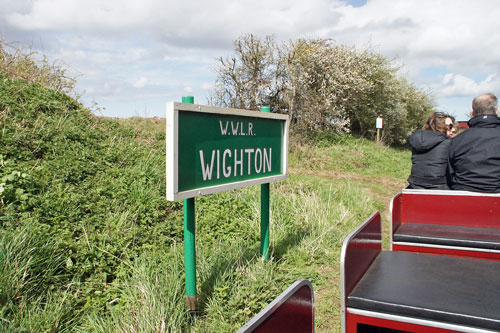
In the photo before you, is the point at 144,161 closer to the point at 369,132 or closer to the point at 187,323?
the point at 187,323

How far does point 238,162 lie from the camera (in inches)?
111

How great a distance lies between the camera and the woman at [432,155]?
4.23 meters

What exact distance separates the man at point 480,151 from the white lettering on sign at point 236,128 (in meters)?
2.31

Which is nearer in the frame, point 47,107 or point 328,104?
point 47,107

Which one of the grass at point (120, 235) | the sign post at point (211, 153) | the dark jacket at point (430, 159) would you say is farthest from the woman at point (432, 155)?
the sign post at point (211, 153)

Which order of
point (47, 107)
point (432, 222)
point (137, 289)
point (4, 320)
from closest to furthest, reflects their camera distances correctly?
1. point (4, 320)
2. point (137, 289)
3. point (432, 222)
4. point (47, 107)

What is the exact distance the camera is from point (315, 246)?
4.35 metres

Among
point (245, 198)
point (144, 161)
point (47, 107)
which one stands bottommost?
point (245, 198)

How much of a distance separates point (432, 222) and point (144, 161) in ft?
12.8

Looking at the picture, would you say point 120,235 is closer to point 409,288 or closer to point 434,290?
point 409,288

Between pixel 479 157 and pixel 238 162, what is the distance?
8.28 ft

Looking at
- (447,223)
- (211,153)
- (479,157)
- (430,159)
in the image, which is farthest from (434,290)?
(430,159)

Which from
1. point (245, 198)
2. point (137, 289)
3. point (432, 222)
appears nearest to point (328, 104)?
point (245, 198)

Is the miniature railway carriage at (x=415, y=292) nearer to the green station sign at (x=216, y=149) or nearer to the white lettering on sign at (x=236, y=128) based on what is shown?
the green station sign at (x=216, y=149)
